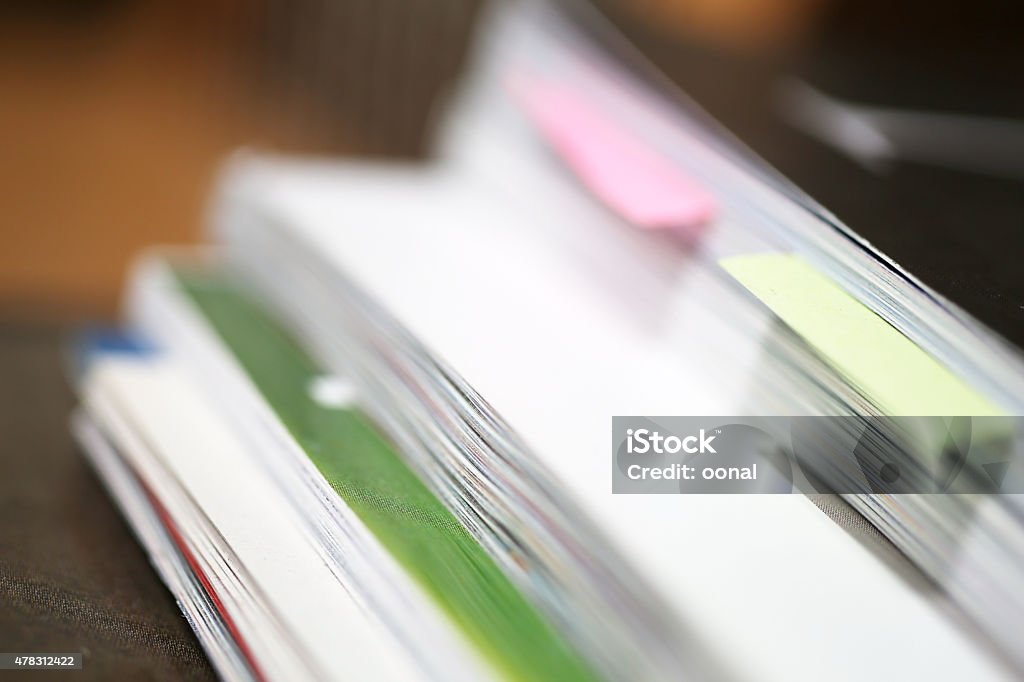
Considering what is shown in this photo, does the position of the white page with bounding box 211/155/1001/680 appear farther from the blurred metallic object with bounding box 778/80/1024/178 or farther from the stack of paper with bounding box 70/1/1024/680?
the blurred metallic object with bounding box 778/80/1024/178

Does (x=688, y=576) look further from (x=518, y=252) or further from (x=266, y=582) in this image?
(x=518, y=252)

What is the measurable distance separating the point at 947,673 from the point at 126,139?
0.94 metres

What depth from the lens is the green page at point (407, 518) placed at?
28cm

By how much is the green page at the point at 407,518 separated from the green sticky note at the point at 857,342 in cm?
12

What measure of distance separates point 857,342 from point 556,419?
100 millimetres

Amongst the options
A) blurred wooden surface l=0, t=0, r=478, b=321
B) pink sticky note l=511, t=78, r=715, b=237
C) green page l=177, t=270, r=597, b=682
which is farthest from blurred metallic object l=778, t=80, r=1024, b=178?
blurred wooden surface l=0, t=0, r=478, b=321

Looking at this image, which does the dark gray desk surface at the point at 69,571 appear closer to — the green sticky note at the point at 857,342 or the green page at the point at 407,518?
the green page at the point at 407,518

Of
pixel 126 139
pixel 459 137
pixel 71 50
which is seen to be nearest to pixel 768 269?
pixel 459 137

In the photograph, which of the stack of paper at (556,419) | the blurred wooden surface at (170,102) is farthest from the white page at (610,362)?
the blurred wooden surface at (170,102)

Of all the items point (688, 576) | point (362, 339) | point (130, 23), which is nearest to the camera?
point (688, 576)

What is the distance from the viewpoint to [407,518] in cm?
33

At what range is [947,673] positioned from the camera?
0.94 ft

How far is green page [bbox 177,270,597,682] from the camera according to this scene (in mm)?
279

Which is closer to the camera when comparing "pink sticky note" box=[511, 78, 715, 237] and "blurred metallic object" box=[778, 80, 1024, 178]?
"pink sticky note" box=[511, 78, 715, 237]
